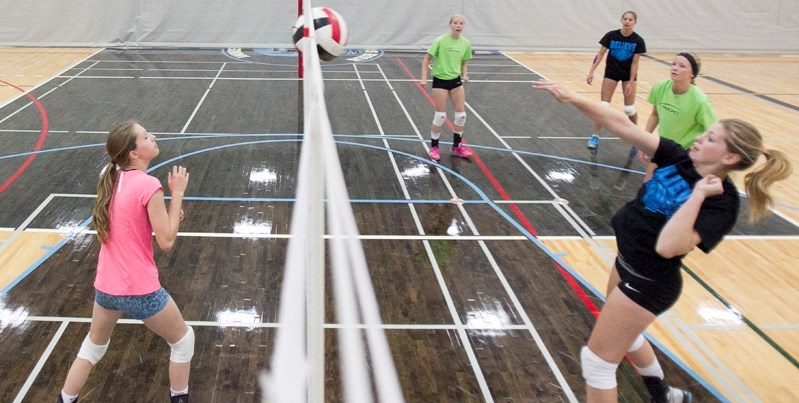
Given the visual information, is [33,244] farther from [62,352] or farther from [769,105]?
[769,105]

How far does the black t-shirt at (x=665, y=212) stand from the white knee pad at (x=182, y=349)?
2.59 metres

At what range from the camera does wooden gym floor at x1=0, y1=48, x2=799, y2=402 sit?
5.18 m

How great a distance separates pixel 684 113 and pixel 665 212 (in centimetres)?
338

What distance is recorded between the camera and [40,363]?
16.6ft

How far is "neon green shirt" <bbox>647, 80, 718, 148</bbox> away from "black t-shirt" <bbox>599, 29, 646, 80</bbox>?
12.6 ft

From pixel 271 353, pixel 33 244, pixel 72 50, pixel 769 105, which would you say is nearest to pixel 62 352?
pixel 271 353

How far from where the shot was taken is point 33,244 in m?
7.01

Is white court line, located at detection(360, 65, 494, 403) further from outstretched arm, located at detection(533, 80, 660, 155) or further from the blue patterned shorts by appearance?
the blue patterned shorts

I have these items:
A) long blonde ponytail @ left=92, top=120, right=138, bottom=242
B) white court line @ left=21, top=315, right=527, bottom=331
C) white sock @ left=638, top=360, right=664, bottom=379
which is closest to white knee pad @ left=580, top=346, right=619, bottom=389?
white sock @ left=638, top=360, right=664, bottom=379

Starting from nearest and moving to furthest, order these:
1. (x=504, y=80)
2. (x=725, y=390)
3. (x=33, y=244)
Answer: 1. (x=725, y=390)
2. (x=33, y=244)
3. (x=504, y=80)

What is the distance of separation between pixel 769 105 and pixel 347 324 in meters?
15.3

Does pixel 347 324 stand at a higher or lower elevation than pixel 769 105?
higher

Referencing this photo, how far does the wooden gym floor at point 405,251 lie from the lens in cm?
518

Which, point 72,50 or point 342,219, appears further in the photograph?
point 72,50
